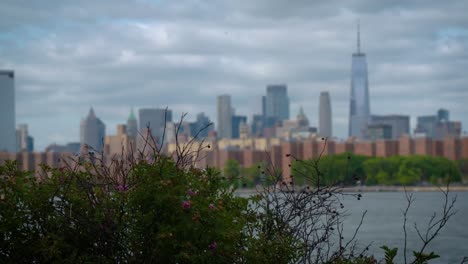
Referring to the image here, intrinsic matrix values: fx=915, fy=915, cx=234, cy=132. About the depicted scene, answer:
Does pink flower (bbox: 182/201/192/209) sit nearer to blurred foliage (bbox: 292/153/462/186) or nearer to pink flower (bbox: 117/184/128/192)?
pink flower (bbox: 117/184/128/192)

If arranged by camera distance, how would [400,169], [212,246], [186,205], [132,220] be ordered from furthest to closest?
[400,169] < [132,220] < [212,246] < [186,205]

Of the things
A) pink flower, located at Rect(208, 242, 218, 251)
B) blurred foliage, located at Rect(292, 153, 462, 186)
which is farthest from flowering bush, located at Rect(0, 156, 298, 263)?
blurred foliage, located at Rect(292, 153, 462, 186)

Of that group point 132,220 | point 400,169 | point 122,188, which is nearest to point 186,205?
point 132,220

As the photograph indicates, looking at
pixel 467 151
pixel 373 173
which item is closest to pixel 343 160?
pixel 373 173

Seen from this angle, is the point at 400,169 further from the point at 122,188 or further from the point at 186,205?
the point at 186,205

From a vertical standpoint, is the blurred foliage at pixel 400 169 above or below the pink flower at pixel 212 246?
below

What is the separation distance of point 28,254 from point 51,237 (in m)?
0.39

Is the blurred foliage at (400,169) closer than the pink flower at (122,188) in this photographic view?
No

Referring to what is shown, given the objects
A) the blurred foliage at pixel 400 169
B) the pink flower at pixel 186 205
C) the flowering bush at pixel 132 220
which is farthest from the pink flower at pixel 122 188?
the blurred foliage at pixel 400 169

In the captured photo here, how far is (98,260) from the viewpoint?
33.9ft

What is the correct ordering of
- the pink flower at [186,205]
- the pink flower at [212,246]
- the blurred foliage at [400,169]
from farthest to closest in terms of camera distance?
the blurred foliage at [400,169]
the pink flower at [212,246]
the pink flower at [186,205]

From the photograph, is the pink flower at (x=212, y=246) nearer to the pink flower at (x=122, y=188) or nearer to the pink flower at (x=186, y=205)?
the pink flower at (x=186, y=205)

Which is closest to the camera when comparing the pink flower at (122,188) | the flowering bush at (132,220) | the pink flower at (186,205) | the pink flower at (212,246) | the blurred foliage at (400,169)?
the pink flower at (186,205)

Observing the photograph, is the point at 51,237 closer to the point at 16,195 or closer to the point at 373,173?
the point at 16,195
